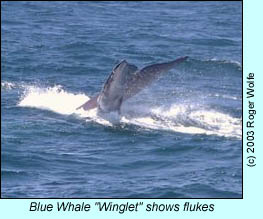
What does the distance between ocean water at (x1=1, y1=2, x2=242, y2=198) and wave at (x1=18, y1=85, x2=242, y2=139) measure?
4 centimetres

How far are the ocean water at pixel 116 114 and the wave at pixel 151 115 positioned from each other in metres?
0.04

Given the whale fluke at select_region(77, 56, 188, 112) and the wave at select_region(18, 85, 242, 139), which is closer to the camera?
the wave at select_region(18, 85, 242, 139)

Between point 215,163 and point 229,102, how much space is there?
9.01m

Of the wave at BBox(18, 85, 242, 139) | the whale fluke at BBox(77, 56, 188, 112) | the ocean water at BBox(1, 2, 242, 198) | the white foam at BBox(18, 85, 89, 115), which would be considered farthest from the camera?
the white foam at BBox(18, 85, 89, 115)

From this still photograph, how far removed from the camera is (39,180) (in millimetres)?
26703

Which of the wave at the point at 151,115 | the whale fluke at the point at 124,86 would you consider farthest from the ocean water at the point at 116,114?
the whale fluke at the point at 124,86

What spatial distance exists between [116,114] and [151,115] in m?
1.54

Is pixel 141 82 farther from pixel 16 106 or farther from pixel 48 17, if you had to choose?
pixel 48 17

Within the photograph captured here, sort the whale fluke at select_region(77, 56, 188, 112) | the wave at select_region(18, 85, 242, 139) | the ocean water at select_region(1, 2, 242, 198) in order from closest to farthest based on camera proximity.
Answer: the ocean water at select_region(1, 2, 242, 198) < the wave at select_region(18, 85, 242, 139) < the whale fluke at select_region(77, 56, 188, 112)

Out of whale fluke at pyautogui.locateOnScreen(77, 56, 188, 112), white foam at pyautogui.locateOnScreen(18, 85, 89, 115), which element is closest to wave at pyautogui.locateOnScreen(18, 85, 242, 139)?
white foam at pyautogui.locateOnScreen(18, 85, 89, 115)

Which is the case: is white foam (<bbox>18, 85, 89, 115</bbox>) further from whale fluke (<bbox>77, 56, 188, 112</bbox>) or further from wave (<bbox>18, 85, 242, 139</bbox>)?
whale fluke (<bbox>77, 56, 188, 112</bbox>)

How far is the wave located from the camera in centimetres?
3333

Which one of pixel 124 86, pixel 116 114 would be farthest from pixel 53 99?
pixel 124 86

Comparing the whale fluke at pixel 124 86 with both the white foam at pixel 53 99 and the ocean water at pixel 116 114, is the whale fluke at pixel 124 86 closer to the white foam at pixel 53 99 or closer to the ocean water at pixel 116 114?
the ocean water at pixel 116 114
